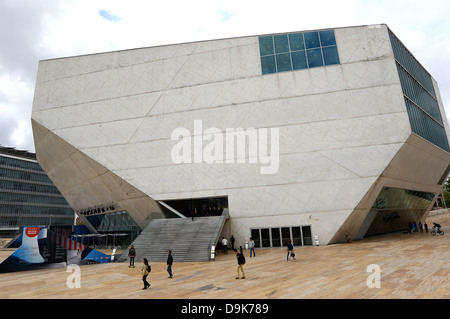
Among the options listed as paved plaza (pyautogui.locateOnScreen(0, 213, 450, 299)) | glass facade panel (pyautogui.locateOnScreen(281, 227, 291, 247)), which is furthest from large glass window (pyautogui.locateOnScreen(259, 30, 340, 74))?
paved plaza (pyautogui.locateOnScreen(0, 213, 450, 299))

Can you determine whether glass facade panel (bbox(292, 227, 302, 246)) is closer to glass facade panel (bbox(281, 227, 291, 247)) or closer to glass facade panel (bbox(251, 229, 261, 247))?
glass facade panel (bbox(281, 227, 291, 247))

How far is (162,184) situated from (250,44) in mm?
17290

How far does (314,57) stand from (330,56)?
5.05 ft

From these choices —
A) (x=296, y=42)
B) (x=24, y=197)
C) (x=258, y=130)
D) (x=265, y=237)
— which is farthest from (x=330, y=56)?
(x=24, y=197)

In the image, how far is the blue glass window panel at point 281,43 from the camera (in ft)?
93.2

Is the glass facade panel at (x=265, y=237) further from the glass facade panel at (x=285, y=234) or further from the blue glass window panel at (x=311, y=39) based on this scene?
the blue glass window panel at (x=311, y=39)

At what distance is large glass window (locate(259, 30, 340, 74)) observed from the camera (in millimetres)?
27531

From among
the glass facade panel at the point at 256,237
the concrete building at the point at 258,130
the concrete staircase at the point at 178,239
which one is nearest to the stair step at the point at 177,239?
the concrete staircase at the point at 178,239

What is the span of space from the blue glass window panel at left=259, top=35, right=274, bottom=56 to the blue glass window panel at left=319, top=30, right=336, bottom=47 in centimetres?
514

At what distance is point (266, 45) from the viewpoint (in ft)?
94.2

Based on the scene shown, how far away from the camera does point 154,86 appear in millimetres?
29844

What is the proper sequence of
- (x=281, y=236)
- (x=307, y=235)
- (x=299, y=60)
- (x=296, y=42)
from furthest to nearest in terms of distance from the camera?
(x=296, y=42) < (x=299, y=60) < (x=281, y=236) < (x=307, y=235)

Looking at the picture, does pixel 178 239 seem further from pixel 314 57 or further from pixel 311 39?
pixel 311 39
